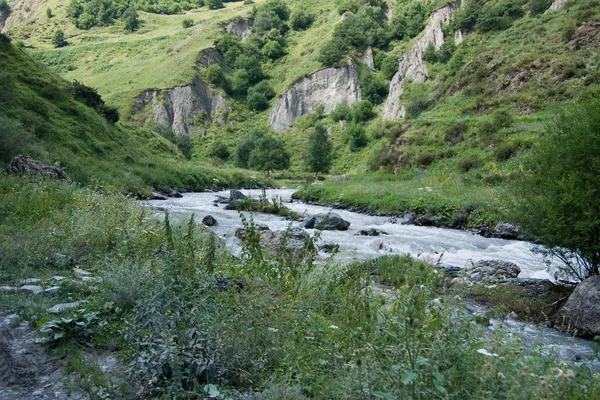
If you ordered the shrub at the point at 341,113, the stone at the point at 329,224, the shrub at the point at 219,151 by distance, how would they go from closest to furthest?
the stone at the point at 329,224
the shrub at the point at 219,151
the shrub at the point at 341,113

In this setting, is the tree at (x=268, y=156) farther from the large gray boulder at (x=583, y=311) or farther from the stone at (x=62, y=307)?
the stone at (x=62, y=307)

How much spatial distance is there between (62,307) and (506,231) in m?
17.2

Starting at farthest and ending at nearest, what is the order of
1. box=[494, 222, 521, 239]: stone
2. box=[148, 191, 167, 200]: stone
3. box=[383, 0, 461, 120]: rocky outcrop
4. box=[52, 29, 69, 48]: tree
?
box=[52, 29, 69, 48]: tree → box=[383, 0, 461, 120]: rocky outcrop → box=[148, 191, 167, 200]: stone → box=[494, 222, 521, 239]: stone

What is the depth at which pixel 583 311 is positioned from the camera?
24.9ft

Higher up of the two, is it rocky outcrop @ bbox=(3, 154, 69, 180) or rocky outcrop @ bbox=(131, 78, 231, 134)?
rocky outcrop @ bbox=(131, 78, 231, 134)

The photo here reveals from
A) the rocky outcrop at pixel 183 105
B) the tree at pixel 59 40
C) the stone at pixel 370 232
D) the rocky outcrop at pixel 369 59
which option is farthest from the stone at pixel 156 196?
the tree at pixel 59 40

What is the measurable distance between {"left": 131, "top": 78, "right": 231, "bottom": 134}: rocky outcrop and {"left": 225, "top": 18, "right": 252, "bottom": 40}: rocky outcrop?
41.0 m

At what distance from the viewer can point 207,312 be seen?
14.4 ft

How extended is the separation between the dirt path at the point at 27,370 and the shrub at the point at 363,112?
78.1 m

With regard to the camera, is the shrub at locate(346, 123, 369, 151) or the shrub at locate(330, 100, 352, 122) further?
the shrub at locate(330, 100, 352, 122)

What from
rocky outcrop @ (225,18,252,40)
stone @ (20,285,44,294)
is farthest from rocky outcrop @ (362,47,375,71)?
stone @ (20,285,44,294)

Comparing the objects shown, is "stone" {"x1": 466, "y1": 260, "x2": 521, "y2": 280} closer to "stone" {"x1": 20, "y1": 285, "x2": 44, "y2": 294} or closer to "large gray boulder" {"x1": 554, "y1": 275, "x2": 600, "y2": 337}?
"large gray boulder" {"x1": 554, "y1": 275, "x2": 600, "y2": 337}

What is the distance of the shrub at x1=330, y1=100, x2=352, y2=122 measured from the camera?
8350 centimetres

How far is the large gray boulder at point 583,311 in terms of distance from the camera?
731 cm
